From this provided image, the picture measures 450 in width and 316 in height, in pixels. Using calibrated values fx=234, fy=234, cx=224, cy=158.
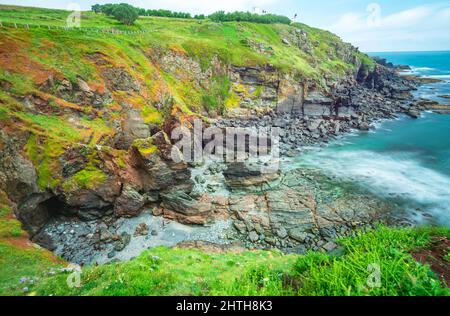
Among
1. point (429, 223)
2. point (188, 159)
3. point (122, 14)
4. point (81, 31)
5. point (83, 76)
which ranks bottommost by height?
point (429, 223)

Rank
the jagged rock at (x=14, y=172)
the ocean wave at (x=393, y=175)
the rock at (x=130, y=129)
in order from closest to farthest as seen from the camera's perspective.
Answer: the jagged rock at (x=14, y=172) < the ocean wave at (x=393, y=175) < the rock at (x=130, y=129)

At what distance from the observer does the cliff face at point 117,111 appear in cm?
2328

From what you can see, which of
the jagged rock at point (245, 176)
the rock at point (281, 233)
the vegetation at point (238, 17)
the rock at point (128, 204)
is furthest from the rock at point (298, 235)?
the vegetation at point (238, 17)

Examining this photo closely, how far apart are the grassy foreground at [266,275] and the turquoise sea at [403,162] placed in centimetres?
2217

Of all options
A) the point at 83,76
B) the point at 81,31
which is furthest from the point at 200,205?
the point at 81,31

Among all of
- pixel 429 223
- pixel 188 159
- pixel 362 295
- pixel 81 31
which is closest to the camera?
pixel 362 295

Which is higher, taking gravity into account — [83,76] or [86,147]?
[83,76]

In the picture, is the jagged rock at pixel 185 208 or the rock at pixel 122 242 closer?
the rock at pixel 122 242

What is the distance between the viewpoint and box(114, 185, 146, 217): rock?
26.0 meters

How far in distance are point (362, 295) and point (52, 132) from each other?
29.6 metres

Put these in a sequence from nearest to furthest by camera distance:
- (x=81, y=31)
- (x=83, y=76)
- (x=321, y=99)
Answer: (x=83, y=76) < (x=81, y=31) < (x=321, y=99)

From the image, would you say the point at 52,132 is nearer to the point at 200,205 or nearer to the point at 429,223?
the point at 200,205

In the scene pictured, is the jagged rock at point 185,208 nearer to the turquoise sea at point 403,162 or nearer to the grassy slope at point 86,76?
the grassy slope at point 86,76

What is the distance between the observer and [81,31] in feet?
132
